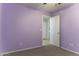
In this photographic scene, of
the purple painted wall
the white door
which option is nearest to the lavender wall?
the white door

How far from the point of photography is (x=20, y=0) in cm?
126

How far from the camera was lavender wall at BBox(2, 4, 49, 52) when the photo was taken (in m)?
2.58

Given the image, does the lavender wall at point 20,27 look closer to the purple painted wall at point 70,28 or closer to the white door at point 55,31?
the white door at point 55,31

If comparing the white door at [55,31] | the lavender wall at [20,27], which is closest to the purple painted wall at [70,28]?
the white door at [55,31]

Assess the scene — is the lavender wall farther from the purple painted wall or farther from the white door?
the purple painted wall

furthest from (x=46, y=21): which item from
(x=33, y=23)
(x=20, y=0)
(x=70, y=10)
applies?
(x=20, y=0)

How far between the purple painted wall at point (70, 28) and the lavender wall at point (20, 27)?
3.35ft

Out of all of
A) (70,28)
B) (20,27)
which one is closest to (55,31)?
(70,28)

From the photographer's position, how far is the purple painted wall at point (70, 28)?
267 cm

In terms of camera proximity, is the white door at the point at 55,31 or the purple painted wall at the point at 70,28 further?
the white door at the point at 55,31

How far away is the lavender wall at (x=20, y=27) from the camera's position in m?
2.58

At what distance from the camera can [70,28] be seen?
292 centimetres

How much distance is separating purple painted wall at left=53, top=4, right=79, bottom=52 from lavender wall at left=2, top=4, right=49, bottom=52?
102cm

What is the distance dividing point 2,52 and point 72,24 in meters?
2.57
